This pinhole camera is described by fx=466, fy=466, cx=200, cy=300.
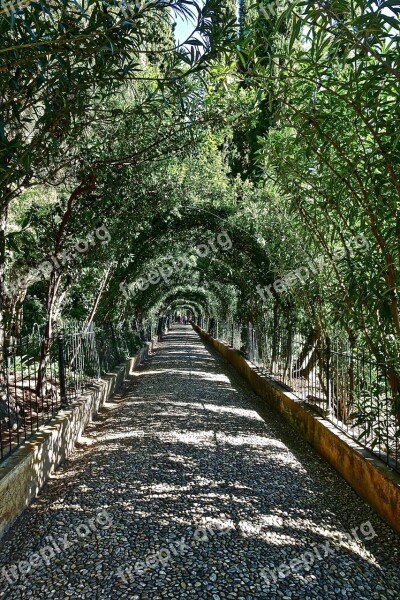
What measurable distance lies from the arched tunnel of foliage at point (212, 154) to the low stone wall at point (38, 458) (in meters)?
0.90

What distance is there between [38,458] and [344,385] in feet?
A: 9.92

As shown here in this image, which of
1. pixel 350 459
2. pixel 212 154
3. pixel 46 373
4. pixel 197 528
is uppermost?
pixel 212 154

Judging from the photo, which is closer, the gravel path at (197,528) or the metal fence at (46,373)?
the gravel path at (197,528)

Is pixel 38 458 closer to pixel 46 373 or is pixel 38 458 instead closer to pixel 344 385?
pixel 344 385

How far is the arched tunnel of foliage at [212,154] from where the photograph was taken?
2314 mm

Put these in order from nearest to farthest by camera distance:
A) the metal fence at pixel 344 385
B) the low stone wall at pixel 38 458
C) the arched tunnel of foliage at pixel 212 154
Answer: the arched tunnel of foliage at pixel 212 154 < the low stone wall at pixel 38 458 < the metal fence at pixel 344 385

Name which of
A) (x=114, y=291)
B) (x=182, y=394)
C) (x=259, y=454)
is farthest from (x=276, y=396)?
(x=114, y=291)

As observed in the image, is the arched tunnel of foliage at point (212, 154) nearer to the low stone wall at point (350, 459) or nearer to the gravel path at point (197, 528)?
the low stone wall at point (350, 459)

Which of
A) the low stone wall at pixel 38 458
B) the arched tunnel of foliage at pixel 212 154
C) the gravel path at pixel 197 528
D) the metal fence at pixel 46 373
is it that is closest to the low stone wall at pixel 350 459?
the gravel path at pixel 197 528

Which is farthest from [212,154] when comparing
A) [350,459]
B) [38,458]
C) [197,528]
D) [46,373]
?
[197,528]

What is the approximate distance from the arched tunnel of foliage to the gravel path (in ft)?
3.20

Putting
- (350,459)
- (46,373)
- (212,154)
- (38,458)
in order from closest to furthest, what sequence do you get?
(38,458)
(350,459)
(46,373)
(212,154)

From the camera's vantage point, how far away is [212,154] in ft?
24.4

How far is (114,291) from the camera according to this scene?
10203mm
